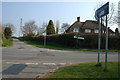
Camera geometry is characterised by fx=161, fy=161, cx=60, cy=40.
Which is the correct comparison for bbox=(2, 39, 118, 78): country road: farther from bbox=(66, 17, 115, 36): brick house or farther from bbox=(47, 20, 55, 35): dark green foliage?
bbox=(47, 20, 55, 35): dark green foliage

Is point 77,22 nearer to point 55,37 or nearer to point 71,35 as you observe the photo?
point 55,37

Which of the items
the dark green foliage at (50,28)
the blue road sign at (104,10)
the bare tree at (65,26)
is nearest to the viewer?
the blue road sign at (104,10)

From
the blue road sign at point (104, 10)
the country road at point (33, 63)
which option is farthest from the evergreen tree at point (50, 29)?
the blue road sign at point (104, 10)

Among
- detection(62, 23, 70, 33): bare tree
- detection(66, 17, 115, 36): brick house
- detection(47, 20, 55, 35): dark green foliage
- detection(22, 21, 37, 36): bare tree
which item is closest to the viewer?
detection(66, 17, 115, 36): brick house

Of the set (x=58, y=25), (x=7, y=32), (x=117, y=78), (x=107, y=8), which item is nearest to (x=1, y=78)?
(x=117, y=78)

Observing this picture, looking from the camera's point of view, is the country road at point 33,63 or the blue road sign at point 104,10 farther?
the country road at point 33,63

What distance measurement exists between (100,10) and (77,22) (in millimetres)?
54400

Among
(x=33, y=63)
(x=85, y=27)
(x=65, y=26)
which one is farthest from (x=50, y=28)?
(x=33, y=63)

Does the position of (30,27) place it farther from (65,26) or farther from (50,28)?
(50,28)

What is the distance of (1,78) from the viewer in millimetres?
6598

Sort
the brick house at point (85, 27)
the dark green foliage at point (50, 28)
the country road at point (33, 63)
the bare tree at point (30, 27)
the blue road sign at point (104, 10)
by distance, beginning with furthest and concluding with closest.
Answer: the bare tree at point (30, 27) → the dark green foliage at point (50, 28) → the brick house at point (85, 27) → the country road at point (33, 63) → the blue road sign at point (104, 10)

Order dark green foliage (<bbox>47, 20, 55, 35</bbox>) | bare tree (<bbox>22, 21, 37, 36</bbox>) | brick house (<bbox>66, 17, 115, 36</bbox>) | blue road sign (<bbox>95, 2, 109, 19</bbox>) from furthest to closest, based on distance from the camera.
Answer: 1. bare tree (<bbox>22, 21, 37, 36</bbox>)
2. dark green foliage (<bbox>47, 20, 55, 35</bbox>)
3. brick house (<bbox>66, 17, 115, 36</bbox>)
4. blue road sign (<bbox>95, 2, 109, 19</bbox>)

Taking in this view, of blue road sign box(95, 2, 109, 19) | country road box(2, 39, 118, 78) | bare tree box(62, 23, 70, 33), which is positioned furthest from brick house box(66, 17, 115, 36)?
blue road sign box(95, 2, 109, 19)

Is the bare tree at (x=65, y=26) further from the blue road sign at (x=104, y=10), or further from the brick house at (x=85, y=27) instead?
the blue road sign at (x=104, y=10)
